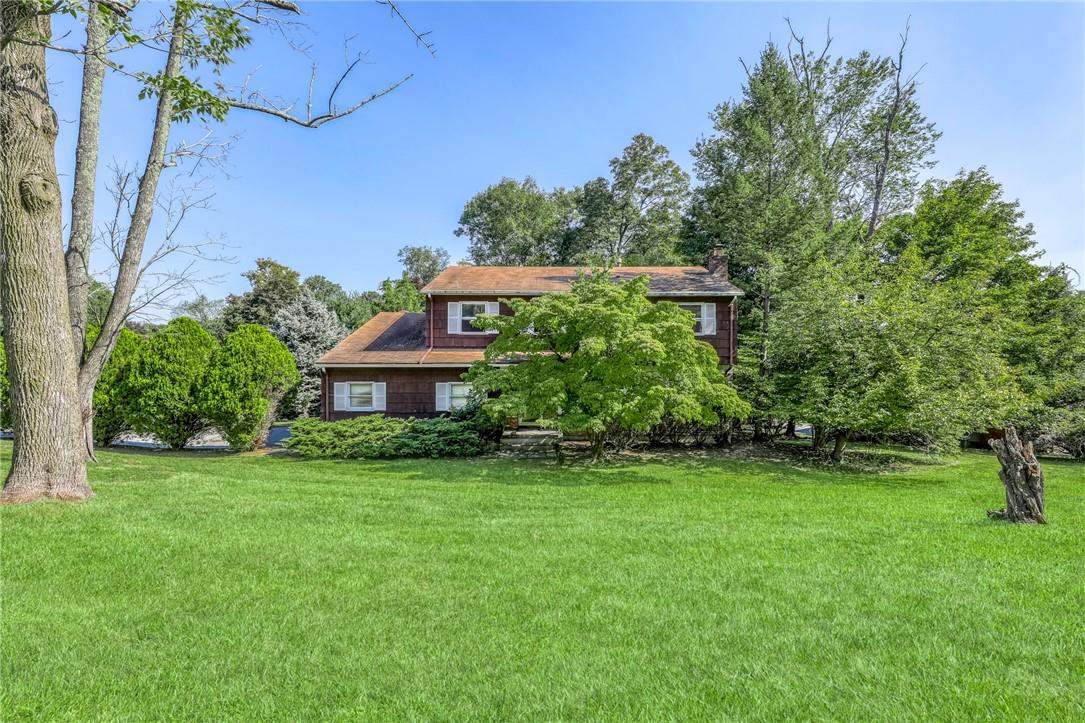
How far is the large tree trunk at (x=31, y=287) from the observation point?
6578 millimetres

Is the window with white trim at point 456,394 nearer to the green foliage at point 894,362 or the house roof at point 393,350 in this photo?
the house roof at point 393,350

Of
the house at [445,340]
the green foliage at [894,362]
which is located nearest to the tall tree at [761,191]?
the house at [445,340]

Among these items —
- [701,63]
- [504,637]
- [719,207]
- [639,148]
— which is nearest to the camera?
[504,637]

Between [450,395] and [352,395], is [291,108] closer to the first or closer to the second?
[450,395]

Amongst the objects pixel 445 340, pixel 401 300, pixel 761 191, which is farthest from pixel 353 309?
pixel 761 191

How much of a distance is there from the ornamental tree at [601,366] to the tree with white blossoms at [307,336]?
1445 cm

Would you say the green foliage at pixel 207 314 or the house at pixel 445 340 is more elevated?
the green foliage at pixel 207 314

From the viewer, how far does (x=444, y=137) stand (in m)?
11.4

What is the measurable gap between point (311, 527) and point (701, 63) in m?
11.5

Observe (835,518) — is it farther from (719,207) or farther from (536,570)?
(719,207)

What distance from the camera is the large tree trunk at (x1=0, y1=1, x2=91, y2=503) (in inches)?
259

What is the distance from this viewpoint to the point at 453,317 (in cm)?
1880

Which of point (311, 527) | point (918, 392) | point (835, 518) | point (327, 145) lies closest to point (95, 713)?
point (311, 527)

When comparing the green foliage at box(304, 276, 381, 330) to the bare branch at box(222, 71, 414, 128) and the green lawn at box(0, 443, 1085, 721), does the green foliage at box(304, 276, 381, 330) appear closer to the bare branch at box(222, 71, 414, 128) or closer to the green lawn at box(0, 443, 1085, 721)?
the bare branch at box(222, 71, 414, 128)
